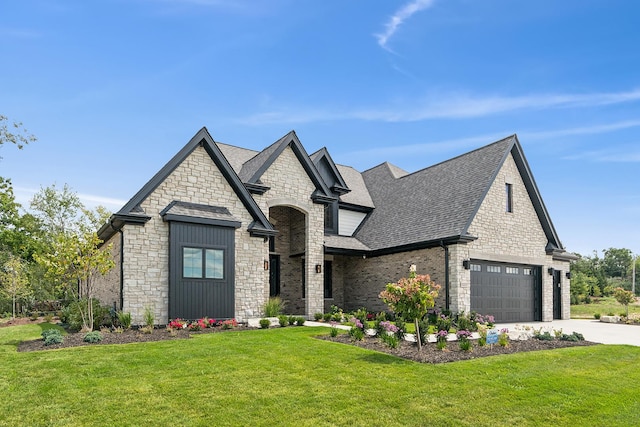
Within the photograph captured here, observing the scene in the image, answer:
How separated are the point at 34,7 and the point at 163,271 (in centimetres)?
845

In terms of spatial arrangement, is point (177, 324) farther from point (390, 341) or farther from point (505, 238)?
point (505, 238)

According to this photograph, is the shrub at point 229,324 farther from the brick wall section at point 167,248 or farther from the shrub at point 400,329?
the shrub at point 400,329

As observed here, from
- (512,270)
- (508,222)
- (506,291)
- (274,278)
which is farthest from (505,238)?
(274,278)

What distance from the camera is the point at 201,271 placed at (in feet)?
55.6

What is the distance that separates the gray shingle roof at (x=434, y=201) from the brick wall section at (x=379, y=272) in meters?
0.67

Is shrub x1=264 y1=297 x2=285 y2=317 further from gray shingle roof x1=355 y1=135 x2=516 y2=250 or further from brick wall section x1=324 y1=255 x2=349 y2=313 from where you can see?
gray shingle roof x1=355 y1=135 x2=516 y2=250

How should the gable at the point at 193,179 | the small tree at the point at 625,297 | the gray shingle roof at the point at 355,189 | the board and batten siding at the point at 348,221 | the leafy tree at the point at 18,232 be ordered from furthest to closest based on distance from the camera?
the leafy tree at the point at 18,232, the gray shingle roof at the point at 355,189, the small tree at the point at 625,297, the board and batten siding at the point at 348,221, the gable at the point at 193,179

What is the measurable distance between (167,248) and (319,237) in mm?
7175

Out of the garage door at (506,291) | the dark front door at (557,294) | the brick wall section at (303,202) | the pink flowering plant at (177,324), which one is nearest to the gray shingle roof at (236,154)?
the brick wall section at (303,202)

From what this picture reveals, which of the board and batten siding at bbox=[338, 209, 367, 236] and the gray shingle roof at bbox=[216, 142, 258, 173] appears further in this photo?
the board and batten siding at bbox=[338, 209, 367, 236]

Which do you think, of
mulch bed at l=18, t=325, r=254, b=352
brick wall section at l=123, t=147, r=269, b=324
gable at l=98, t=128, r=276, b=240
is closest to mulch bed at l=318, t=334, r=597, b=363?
mulch bed at l=18, t=325, r=254, b=352

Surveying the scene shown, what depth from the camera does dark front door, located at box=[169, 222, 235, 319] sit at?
16.4 m

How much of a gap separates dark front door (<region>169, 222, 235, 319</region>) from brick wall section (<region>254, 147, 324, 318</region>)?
11.2 ft

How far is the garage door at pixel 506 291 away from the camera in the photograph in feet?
66.2
